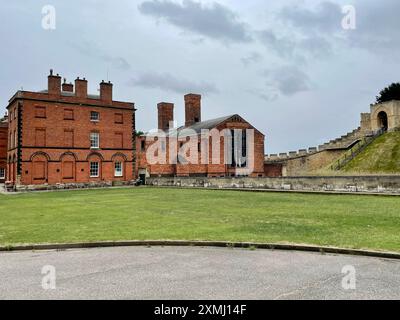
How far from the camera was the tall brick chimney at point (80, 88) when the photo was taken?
42.3 metres

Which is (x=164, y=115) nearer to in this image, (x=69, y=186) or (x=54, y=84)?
(x=54, y=84)

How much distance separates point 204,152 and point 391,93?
3881 centimetres

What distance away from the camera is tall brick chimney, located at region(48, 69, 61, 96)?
40312 millimetres

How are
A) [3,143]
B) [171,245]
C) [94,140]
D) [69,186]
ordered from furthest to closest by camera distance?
[3,143]
[94,140]
[69,186]
[171,245]

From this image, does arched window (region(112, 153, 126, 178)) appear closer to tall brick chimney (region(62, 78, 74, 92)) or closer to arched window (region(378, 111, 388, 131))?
tall brick chimney (region(62, 78, 74, 92))

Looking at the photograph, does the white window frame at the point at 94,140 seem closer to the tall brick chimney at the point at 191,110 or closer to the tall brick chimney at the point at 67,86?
the tall brick chimney at the point at 67,86

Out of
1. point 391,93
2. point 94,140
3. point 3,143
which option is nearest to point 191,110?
point 94,140

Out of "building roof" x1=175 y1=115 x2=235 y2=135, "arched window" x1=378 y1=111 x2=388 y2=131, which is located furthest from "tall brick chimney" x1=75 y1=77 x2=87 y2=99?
"arched window" x1=378 y1=111 x2=388 y2=131

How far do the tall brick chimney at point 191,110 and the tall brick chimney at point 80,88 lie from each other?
1964 centimetres

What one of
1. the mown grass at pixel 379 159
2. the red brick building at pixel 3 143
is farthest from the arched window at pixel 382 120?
the red brick building at pixel 3 143

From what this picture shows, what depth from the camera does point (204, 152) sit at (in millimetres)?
49125

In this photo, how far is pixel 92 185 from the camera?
41469 millimetres

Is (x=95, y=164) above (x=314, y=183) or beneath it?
above

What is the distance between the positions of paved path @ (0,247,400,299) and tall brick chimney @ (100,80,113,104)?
38.5 metres
